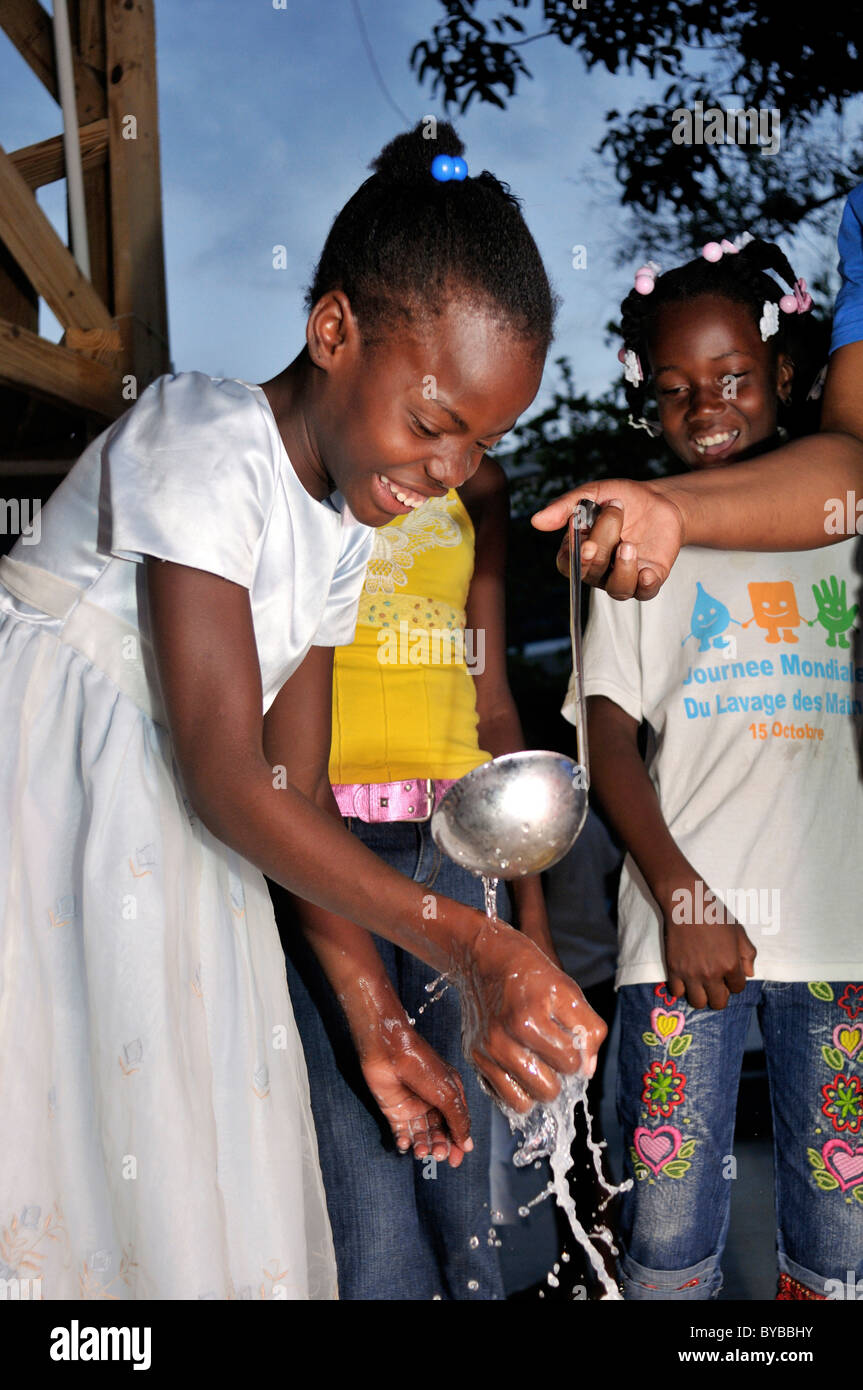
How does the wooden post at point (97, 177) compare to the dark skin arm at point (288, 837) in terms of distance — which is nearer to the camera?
the dark skin arm at point (288, 837)

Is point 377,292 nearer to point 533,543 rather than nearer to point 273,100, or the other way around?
point 273,100

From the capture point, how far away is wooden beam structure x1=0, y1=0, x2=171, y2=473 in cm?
218

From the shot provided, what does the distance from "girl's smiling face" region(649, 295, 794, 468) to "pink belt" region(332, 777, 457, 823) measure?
0.75 meters

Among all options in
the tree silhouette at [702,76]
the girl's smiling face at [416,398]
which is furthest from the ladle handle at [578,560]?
the tree silhouette at [702,76]

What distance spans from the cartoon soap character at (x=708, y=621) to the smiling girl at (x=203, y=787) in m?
0.66

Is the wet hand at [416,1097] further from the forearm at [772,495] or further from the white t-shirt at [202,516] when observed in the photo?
the forearm at [772,495]

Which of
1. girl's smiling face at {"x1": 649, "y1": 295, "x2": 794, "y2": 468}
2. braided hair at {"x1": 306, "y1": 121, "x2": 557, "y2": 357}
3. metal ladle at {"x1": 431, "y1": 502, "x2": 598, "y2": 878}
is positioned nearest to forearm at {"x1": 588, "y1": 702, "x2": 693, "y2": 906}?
girl's smiling face at {"x1": 649, "y1": 295, "x2": 794, "y2": 468}

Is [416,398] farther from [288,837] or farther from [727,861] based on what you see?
[727,861]

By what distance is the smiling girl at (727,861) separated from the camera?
63.1 inches

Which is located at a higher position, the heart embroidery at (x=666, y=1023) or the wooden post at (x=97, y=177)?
the wooden post at (x=97, y=177)

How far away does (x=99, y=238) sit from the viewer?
2.39 m
